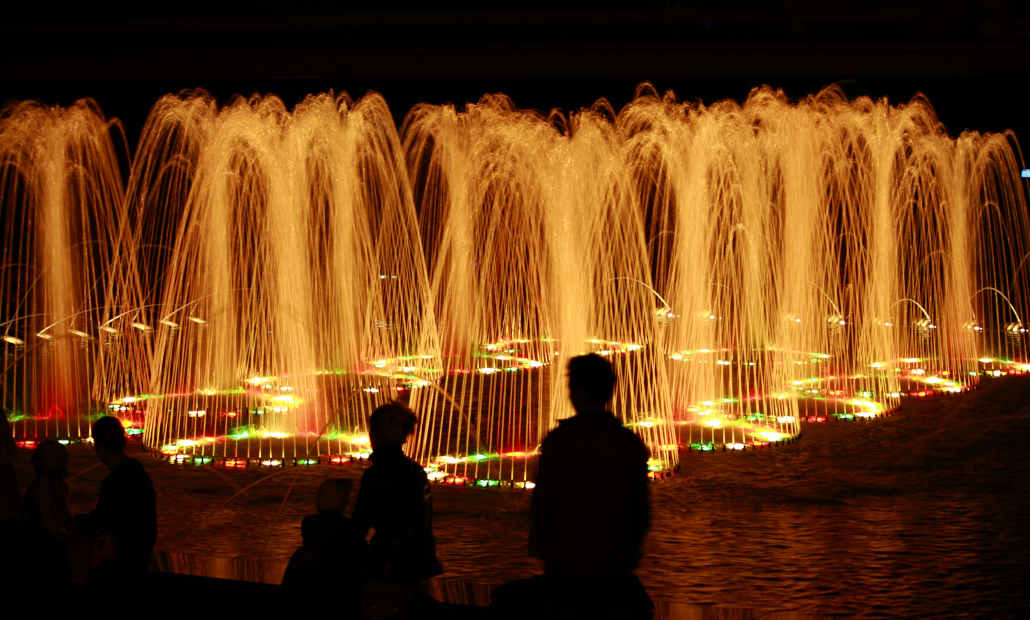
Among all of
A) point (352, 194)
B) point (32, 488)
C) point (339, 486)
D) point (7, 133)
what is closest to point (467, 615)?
point (339, 486)

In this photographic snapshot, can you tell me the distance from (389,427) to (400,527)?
1.64ft

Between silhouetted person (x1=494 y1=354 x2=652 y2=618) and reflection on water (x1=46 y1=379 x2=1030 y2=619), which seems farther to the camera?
reflection on water (x1=46 y1=379 x2=1030 y2=619)

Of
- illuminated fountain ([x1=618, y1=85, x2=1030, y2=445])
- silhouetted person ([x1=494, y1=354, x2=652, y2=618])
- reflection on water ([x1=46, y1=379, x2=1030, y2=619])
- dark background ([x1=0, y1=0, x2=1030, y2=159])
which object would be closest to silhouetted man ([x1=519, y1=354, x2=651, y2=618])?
silhouetted person ([x1=494, y1=354, x2=652, y2=618])

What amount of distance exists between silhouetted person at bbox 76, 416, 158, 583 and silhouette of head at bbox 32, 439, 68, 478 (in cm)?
23

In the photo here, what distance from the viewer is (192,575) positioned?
7.47 meters

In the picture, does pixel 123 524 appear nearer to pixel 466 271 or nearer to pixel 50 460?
pixel 50 460

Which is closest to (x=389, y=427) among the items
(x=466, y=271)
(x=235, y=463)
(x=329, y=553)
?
(x=329, y=553)

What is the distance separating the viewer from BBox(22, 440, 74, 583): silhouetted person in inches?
242

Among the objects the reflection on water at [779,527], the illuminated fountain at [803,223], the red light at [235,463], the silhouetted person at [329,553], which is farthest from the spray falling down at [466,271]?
the silhouetted person at [329,553]

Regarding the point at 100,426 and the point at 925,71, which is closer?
the point at 100,426

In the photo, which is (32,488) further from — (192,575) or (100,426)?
(192,575)

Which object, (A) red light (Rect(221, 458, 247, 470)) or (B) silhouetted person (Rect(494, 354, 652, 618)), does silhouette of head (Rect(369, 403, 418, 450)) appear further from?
(A) red light (Rect(221, 458, 247, 470))

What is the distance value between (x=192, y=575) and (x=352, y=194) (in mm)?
15883

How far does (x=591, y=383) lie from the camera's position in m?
4.75
